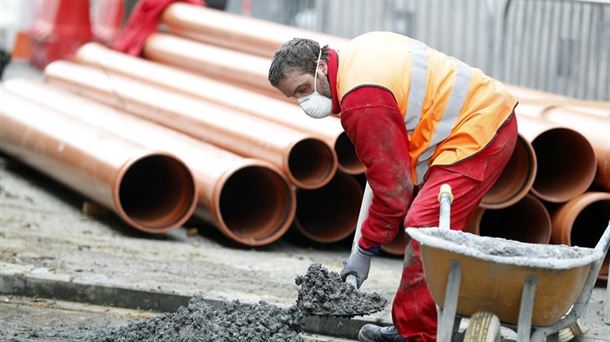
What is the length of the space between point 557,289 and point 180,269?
12.5 feet

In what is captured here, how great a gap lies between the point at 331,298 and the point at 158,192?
4176mm

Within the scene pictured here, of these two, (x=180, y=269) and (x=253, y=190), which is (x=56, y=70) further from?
(x=180, y=269)

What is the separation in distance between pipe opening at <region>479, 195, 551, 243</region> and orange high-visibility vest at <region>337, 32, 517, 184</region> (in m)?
2.93

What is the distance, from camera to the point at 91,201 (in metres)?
10.3

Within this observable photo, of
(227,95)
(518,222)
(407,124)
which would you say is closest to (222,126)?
(227,95)

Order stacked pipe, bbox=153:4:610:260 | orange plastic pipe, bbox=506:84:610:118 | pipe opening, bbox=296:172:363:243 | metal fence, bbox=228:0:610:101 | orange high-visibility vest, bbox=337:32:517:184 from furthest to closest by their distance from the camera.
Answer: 1. metal fence, bbox=228:0:610:101
2. orange plastic pipe, bbox=506:84:610:118
3. pipe opening, bbox=296:172:363:243
4. stacked pipe, bbox=153:4:610:260
5. orange high-visibility vest, bbox=337:32:517:184

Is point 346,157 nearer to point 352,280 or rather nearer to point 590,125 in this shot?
point 590,125

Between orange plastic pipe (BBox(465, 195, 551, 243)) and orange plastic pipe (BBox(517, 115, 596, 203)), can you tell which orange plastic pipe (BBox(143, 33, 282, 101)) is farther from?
Result: orange plastic pipe (BBox(517, 115, 596, 203))

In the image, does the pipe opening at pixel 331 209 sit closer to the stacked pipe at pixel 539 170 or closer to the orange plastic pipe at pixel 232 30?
the stacked pipe at pixel 539 170

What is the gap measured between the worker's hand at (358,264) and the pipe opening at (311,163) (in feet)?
9.74

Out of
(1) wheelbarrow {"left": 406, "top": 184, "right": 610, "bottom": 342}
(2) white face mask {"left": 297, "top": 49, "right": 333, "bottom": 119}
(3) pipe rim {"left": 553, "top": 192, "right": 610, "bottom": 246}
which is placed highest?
(2) white face mask {"left": 297, "top": 49, "right": 333, "bottom": 119}

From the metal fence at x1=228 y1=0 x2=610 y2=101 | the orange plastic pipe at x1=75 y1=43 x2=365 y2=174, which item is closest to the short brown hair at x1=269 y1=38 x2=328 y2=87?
the orange plastic pipe at x1=75 y1=43 x2=365 y2=174

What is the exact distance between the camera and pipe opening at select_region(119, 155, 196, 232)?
941 cm

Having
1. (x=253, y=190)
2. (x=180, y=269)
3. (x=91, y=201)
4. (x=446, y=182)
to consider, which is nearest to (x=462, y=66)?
(x=446, y=182)
